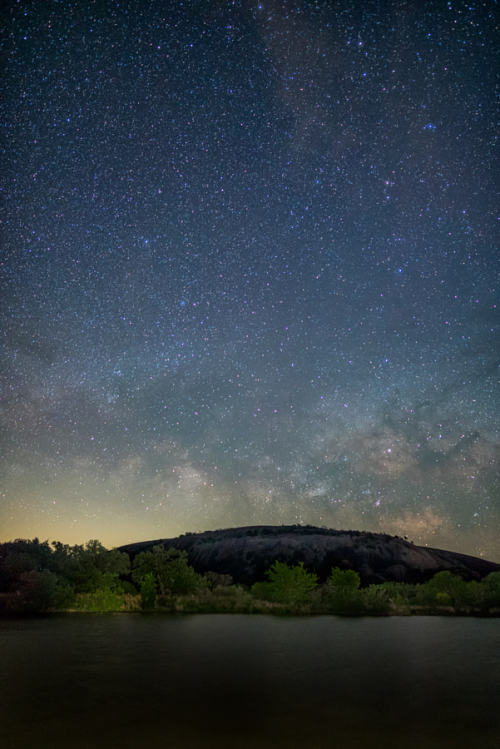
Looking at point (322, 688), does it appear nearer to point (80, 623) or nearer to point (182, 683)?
point (182, 683)

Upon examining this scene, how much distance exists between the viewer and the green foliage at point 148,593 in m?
34.2

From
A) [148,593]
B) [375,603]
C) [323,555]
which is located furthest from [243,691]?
[323,555]

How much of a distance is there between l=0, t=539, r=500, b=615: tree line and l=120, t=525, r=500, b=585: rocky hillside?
42.6 metres

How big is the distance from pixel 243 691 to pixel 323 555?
85195 mm

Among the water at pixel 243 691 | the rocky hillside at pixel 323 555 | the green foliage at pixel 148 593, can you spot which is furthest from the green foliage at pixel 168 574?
the rocky hillside at pixel 323 555

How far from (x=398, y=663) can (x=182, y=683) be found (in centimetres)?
710

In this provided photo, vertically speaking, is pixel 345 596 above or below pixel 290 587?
below

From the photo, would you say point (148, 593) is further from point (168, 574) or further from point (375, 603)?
point (375, 603)

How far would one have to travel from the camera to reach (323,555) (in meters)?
89.6

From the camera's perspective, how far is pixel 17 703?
8750 millimetres

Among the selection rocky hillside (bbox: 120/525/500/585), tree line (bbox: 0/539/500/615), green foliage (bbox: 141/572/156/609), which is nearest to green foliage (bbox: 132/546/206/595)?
tree line (bbox: 0/539/500/615)

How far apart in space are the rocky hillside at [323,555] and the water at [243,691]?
222 feet

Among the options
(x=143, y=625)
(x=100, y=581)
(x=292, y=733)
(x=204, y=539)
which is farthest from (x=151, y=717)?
(x=204, y=539)

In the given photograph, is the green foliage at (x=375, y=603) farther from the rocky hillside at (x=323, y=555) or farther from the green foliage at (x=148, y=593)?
the rocky hillside at (x=323, y=555)
